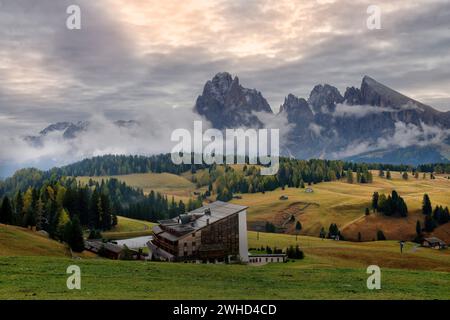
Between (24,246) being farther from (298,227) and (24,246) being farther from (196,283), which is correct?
(298,227)

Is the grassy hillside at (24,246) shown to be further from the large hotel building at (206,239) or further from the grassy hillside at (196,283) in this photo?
the large hotel building at (206,239)

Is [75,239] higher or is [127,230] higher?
[75,239]

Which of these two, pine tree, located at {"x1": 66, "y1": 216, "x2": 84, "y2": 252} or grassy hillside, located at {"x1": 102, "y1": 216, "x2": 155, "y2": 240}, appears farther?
grassy hillside, located at {"x1": 102, "y1": 216, "x2": 155, "y2": 240}

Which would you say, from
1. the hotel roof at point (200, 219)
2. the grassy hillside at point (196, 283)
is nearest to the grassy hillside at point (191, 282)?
the grassy hillside at point (196, 283)

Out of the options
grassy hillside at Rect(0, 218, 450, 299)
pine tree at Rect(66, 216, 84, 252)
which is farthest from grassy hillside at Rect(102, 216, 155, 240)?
grassy hillside at Rect(0, 218, 450, 299)

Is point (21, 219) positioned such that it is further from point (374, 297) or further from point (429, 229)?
point (429, 229)

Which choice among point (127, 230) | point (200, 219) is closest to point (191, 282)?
point (200, 219)

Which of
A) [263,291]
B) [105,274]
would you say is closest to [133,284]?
[105,274]

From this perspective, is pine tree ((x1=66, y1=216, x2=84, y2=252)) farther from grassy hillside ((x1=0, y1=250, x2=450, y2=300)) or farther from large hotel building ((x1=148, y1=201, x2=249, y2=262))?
grassy hillside ((x1=0, y1=250, x2=450, y2=300))

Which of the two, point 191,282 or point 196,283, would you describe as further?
point 191,282

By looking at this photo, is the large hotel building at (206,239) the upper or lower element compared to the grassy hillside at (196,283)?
lower

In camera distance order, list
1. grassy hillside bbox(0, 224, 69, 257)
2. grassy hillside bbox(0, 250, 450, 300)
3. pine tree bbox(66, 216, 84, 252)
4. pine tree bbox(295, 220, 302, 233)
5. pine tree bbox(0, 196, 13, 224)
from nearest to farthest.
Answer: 1. grassy hillside bbox(0, 250, 450, 300)
2. grassy hillside bbox(0, 224, 69, 257)
3. pine tree bbox(66, 216, 84, 252)
4. pine tree bbox(0, 196, 13, 224)
5. pine tree bbox(295, 220, 302, 233)

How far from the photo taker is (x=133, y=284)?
122 ft

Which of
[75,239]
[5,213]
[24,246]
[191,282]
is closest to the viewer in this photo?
[191,282]
